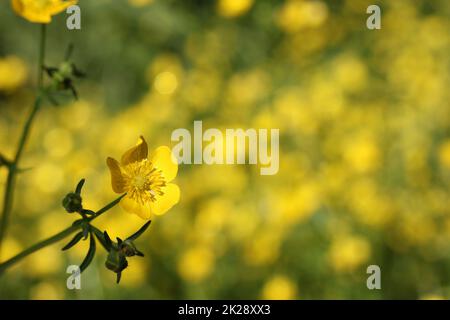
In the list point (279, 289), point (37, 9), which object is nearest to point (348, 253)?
point (279, 289)

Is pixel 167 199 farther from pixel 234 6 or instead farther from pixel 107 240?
pixel 234 6

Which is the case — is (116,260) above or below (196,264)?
below

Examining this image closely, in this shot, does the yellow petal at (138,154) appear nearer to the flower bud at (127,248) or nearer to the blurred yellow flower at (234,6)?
the flower bud at (127,248)

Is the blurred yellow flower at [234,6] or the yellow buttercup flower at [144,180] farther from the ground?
the blurred yellow flower at [234,6]

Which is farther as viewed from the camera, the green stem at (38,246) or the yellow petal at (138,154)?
the yellow petal at (138,154)

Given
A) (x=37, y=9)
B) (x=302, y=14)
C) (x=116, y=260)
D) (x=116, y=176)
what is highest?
(x=302, y=14)

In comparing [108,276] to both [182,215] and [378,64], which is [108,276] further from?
[378,64]

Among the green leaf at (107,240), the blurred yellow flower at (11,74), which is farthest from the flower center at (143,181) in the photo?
the blurred yellow flower at (11,74)
